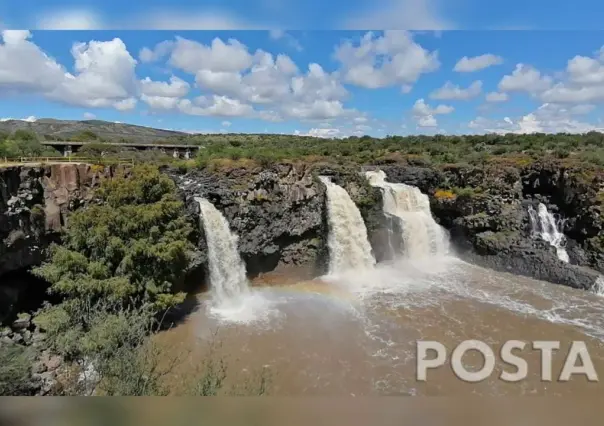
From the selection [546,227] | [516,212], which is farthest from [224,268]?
[546,227]

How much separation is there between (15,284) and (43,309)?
1.33 m

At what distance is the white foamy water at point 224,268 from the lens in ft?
43.8

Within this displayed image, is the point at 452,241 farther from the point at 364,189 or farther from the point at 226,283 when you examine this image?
the point at 226,283

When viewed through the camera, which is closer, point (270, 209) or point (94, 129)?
point (270, 209)

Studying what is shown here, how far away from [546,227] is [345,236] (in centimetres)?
805

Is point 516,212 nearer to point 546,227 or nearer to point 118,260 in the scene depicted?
point 546,227

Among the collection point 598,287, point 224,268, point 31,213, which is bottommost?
point 598,287

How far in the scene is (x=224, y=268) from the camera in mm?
13867

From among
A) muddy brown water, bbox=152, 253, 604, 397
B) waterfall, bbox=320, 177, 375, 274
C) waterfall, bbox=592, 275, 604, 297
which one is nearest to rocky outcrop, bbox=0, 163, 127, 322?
muddy brown water, bbox=152, 253, 604, 397

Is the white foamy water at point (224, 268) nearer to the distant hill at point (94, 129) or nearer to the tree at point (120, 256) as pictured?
the tree at point (120, 256)

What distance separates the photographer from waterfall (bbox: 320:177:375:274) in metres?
16.3

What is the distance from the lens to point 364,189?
1748 centimetres

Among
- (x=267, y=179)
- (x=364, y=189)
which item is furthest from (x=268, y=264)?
(x=364, y=189)

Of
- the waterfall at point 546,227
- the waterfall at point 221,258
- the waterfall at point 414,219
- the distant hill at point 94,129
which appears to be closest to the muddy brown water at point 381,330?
the waterfall at point 221,258
